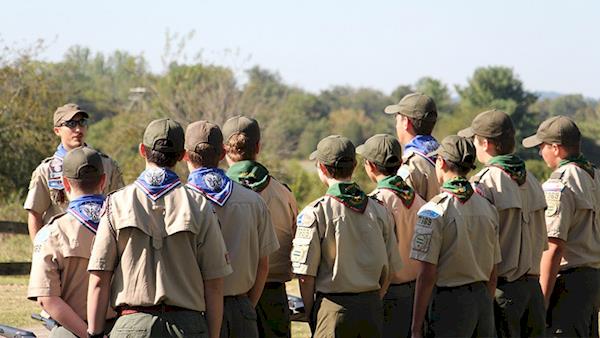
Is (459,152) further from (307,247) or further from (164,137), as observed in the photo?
(164,137)

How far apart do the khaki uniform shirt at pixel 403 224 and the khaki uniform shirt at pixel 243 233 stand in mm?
1007

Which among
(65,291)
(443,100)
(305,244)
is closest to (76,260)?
(65,291)

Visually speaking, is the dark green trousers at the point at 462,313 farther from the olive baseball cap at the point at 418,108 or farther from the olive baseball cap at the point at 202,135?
the olive baseball cap at the point at 202,135

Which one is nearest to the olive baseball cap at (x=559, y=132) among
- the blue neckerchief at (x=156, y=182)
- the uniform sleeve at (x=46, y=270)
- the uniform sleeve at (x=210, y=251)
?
the uniform sleeve at (x=210, y=251)

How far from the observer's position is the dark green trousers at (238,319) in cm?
563

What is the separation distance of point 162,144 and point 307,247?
50.7 inches

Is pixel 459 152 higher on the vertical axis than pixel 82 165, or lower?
higher

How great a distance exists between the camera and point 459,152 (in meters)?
6.23

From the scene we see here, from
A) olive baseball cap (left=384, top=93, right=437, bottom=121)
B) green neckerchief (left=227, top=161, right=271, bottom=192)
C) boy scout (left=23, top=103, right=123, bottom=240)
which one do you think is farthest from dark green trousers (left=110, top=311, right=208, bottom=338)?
boy scout (left=23, top=103, right=123, bottom=240)

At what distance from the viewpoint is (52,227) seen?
5.09m

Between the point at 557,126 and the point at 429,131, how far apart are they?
2.86ft

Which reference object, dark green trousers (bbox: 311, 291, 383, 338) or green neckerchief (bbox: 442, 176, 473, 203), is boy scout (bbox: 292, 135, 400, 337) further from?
green neckerchief (bbox: 442, 176, 473, 203)

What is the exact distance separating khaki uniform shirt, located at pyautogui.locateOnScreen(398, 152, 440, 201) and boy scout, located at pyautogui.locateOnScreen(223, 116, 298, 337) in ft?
2.84

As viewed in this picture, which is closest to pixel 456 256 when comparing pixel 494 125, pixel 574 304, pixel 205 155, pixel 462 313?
pixel 462 313
